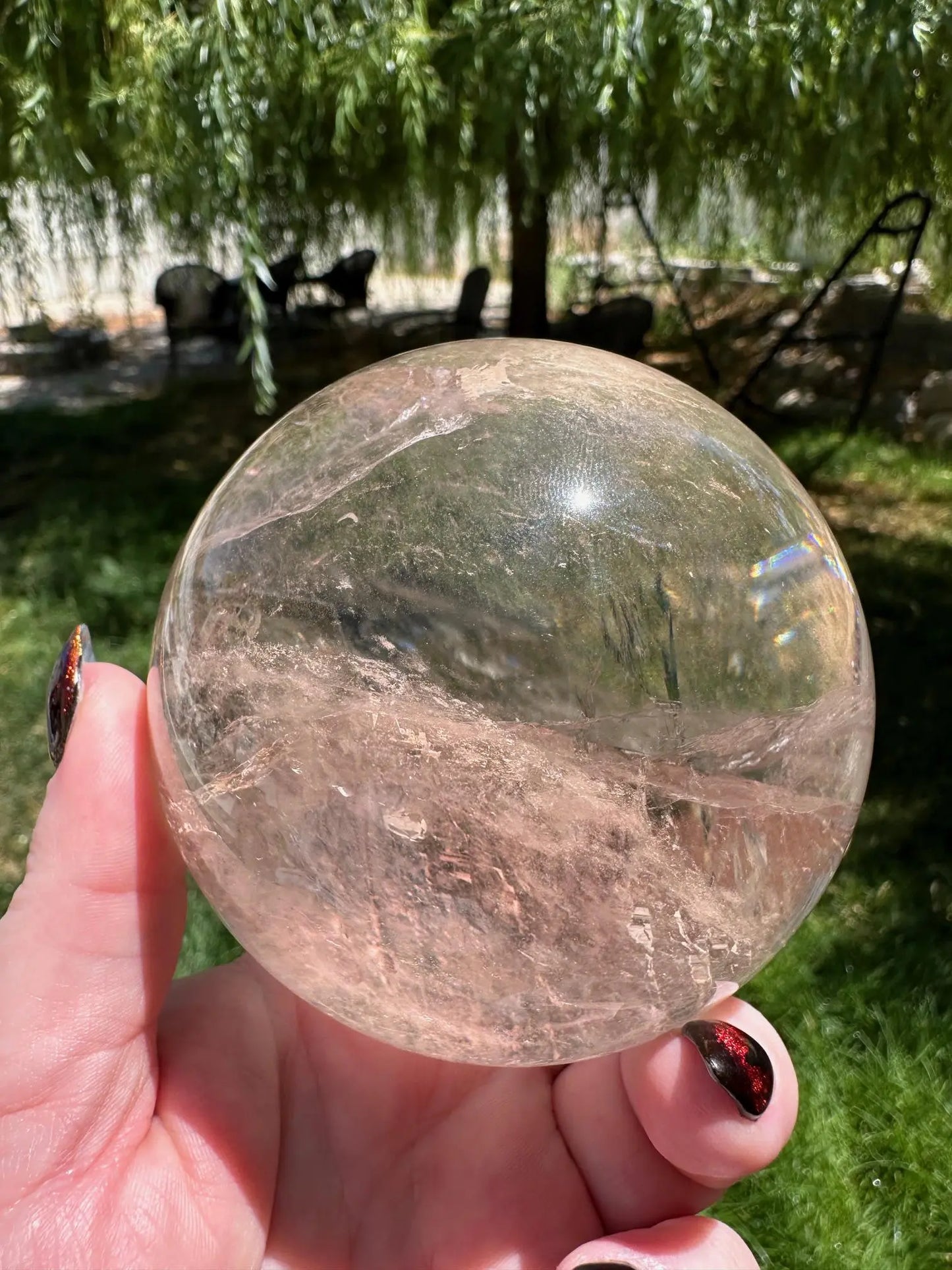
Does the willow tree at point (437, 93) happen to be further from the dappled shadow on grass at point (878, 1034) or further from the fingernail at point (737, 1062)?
the fingernail at point (737, 1062)

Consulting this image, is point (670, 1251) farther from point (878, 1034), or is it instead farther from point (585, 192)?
point (585, 192)

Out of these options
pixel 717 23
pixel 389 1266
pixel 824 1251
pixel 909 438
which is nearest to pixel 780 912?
pixel 389 1266

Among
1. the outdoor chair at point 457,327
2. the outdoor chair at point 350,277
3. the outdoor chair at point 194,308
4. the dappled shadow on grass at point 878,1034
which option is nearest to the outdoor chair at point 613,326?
the outdoor chair at point 457,327

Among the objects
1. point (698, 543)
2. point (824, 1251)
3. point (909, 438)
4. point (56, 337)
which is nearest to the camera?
point (698, 543)

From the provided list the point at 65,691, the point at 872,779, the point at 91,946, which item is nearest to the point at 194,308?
the point at 872,779

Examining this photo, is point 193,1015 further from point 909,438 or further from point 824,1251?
point 909,438

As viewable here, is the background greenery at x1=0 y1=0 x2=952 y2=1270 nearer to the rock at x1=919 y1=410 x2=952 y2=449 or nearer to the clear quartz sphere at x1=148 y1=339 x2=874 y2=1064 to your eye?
the rock at x1=919 y1=410 x2=952 y2=449

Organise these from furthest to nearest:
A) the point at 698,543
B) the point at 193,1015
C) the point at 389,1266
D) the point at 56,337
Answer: the point at 56,337
the point at 193,1015
the point at 389,1266
the point at 698,543
